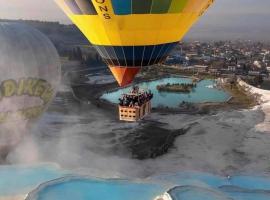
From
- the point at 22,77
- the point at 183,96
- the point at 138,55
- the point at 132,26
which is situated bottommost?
the point at 183,96

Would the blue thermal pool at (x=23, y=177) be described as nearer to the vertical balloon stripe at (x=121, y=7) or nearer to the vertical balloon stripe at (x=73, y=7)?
the vertical balloon stripe at (x=73, y=7)

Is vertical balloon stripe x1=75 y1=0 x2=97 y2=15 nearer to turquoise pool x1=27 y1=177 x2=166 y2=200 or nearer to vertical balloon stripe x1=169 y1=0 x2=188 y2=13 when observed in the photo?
vertical balloon stripe x1=169 y1=0 x2=188 y2=13

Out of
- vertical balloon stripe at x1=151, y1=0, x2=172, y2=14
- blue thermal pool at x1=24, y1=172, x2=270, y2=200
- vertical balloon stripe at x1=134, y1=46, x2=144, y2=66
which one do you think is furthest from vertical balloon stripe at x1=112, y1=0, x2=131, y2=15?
blue thermal pool at x1=24, y1=172, x2=270, y2=200

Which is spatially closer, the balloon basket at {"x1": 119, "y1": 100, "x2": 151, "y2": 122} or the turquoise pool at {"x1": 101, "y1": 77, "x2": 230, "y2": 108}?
the balloon basket at {"x1": 119, "y1": 100, "x2": 151, "y2": 122}

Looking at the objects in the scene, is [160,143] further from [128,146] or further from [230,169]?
[230,169]

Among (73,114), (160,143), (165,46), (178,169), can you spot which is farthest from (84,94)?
(165,46)

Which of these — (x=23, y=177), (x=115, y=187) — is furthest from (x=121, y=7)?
(x=23, y=177)

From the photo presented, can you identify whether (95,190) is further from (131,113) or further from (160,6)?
(160,6)
